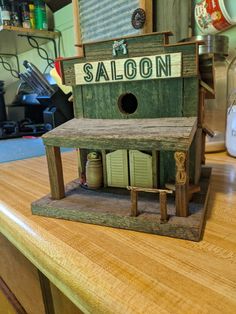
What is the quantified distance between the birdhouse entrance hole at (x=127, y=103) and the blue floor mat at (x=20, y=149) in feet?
1.79

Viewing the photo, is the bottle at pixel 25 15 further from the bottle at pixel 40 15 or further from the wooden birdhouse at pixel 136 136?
the wooden birdhouse at pixel 136 136

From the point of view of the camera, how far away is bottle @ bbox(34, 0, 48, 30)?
1.47 meters

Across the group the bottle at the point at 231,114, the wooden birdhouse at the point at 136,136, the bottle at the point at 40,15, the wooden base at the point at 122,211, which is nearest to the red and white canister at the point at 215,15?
the bottle at the point at 231,114

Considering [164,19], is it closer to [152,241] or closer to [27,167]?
[27,167]

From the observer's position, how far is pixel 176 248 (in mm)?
357

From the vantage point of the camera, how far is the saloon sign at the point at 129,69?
45 centimetres

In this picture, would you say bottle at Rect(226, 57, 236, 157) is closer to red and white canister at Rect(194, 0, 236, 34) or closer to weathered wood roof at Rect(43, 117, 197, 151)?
red and white canister at Rect(194, 0, 236, 34)

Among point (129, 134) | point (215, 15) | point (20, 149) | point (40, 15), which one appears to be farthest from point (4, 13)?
point (129, 134)

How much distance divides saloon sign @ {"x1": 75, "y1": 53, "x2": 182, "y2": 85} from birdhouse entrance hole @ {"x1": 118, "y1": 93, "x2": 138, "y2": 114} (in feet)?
0.15

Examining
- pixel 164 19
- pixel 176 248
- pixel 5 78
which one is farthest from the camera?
pixel 5 78

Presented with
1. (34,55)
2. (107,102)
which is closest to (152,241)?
(107,102)

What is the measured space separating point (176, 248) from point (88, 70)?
359mm

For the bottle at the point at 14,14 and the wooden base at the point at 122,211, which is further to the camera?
the bottle at the point at 14,14

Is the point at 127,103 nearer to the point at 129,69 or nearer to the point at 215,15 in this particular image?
the point at 129,69
